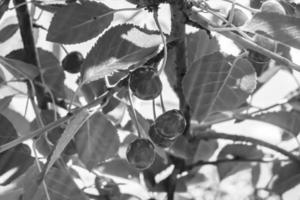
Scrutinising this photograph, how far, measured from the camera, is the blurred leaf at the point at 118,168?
146cm

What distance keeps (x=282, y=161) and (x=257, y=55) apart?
→ 1.88 feet

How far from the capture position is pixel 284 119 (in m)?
1.43

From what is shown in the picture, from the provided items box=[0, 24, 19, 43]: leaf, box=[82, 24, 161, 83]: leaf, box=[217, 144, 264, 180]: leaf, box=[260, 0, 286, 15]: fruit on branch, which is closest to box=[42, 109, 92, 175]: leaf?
box=[82, 24, 161, 83]: leaf

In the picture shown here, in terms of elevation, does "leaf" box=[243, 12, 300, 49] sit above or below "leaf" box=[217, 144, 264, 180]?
above

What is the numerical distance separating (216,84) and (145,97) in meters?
0.14

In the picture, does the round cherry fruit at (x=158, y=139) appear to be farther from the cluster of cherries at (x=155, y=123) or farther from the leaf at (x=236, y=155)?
the leaf at (x=236, y=155)

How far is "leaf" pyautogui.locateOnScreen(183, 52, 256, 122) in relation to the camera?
3.24 feet

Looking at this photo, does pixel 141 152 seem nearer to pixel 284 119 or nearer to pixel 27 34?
pixel 27 34

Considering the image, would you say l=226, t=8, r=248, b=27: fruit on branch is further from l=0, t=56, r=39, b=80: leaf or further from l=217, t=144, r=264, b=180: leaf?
l=217, t=144, r=264, b=180: leaf

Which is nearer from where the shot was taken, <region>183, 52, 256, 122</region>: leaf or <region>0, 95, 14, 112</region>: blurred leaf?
<region>183, 52, 256, 122</region>: leaf

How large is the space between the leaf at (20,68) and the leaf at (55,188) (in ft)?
0.65

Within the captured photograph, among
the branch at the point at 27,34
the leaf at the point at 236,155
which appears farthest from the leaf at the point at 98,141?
the leaf at the point at 236,155

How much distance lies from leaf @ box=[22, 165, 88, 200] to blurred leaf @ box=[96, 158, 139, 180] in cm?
41

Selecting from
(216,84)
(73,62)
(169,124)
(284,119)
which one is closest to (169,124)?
(169,124)
